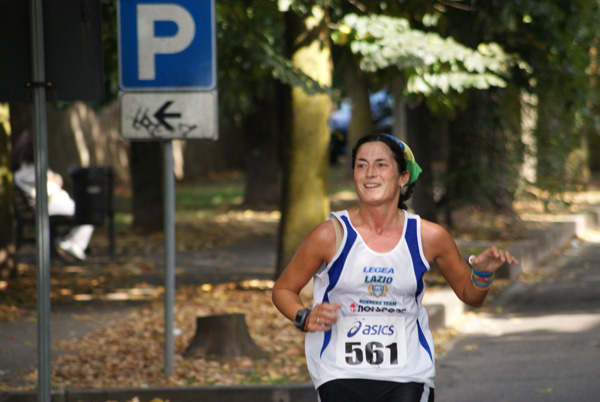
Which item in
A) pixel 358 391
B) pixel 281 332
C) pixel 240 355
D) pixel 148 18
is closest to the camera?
pixel 358 391

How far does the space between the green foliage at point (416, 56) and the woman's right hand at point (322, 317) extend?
21.7 ft

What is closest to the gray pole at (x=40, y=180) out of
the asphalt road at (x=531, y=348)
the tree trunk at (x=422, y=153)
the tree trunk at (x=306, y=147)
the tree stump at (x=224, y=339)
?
the tree stump at (x=224, y=339)

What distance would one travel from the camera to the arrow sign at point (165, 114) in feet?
22.8

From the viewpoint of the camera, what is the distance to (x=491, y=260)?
371 cm

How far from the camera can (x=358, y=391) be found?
12.2 feet

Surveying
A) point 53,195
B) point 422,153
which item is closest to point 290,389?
point 53,195

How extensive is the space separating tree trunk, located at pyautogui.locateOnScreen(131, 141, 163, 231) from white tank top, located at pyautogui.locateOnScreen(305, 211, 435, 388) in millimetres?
13616

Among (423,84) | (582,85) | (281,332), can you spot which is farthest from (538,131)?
(281,332)

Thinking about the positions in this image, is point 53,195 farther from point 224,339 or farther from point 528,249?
point 224,339

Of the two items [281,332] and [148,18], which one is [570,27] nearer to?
[281,332]

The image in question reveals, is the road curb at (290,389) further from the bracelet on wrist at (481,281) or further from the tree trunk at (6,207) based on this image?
the tree trunk at (6,207)

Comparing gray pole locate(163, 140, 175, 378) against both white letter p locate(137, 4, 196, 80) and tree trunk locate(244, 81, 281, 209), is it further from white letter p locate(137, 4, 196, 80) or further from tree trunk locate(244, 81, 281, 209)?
tree trunk locate(244, 81, 281, 209)

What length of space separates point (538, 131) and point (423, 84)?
5.78 meters

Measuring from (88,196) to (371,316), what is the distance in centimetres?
1083
